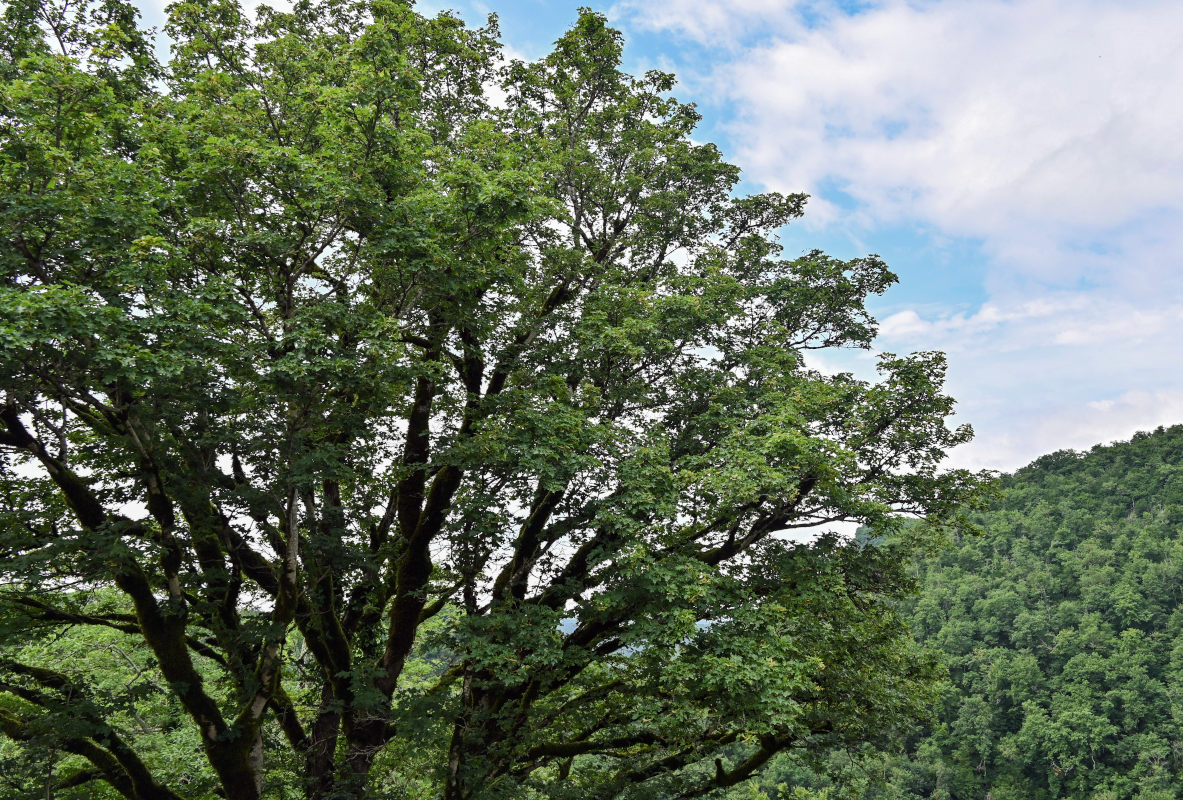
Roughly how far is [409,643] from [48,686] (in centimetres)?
423

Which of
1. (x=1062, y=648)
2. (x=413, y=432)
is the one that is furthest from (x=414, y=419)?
(x=1062, y=648)

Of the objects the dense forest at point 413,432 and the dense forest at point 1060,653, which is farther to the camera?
the dense forest at point 1060,653

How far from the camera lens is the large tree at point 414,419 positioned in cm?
580

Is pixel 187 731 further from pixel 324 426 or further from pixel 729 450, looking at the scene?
pixel 729 450

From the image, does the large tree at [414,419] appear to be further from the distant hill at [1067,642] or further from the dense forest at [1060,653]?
the distant hill at [1067,642]

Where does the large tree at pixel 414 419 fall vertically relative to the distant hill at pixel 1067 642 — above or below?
above

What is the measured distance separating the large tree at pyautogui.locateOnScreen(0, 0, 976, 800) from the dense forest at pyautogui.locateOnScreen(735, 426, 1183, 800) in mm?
34076

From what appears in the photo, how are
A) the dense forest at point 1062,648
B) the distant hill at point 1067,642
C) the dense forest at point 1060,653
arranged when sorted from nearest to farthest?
1. the dense forest at point 1060,653
2. the dense forest at point 1062,648
3. the distant hill at point 1067,642

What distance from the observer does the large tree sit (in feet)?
19.0

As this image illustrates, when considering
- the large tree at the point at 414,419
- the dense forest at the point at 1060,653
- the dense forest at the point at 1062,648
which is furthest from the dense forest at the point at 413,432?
the dense forest at the point at 1062,648

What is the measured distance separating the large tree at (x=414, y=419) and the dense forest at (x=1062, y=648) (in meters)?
34.1

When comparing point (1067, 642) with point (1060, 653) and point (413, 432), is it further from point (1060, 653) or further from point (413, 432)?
point (413, 432)

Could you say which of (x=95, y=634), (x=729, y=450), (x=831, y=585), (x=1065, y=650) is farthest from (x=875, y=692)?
(x=1065, y=650)

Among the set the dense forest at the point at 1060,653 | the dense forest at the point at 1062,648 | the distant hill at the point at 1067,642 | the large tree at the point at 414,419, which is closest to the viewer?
the large tree at the point at 414,419
